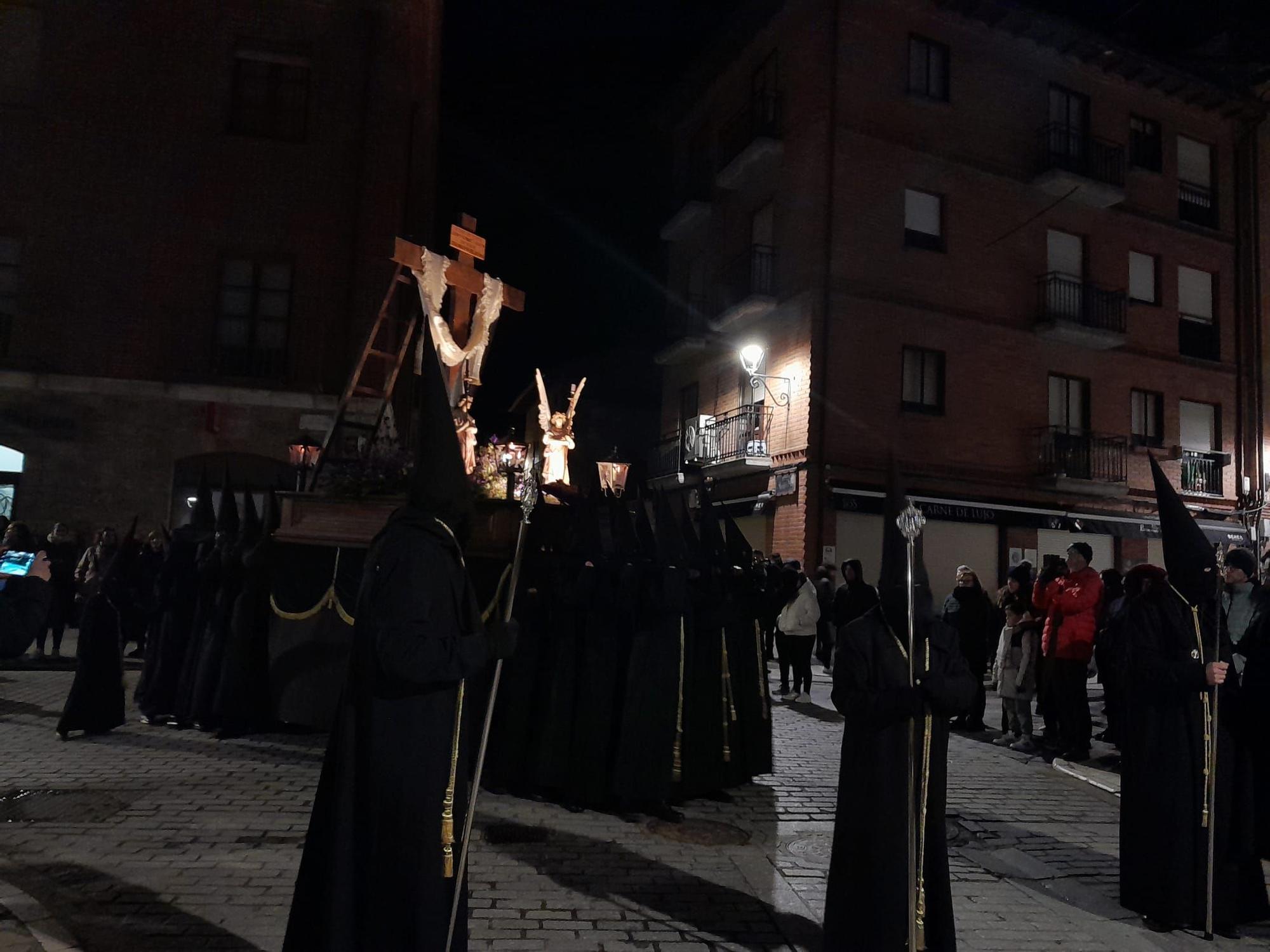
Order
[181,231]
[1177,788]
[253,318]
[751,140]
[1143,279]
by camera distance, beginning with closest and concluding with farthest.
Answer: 1. [1177,788]
2. [181,231]
3. [253,318]
4. [751,140]
5. [1143,279]

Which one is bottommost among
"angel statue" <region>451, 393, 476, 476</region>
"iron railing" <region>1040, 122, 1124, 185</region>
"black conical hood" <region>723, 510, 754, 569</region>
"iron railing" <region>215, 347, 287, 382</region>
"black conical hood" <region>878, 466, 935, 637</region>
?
"black conical hood" <region>878, 466, 935, 637</region>

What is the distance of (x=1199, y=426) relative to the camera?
24531 millimetres

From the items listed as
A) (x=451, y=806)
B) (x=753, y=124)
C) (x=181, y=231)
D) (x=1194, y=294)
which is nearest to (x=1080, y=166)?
(x=1194, y=294)

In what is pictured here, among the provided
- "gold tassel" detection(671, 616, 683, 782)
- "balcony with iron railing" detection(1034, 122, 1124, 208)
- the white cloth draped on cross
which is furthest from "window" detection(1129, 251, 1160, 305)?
"gold tassel" detection(671, 616, 683, 782)

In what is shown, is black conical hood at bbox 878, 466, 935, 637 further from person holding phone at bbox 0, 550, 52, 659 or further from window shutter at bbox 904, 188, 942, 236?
window shutter at bbox 904, 188, 942, 236

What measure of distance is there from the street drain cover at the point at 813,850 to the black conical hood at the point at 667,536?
2.15 meters

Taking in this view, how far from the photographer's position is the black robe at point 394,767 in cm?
355

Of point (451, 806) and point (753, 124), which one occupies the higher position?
point (753, 124)

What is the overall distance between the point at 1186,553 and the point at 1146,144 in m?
23.9

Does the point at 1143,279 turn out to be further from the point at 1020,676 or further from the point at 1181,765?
the point at 1181,765

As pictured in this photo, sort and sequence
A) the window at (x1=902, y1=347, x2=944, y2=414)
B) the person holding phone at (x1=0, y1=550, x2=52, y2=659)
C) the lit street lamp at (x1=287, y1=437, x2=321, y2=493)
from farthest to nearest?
1. the window at (x1=902, y1=347, x2=944, y2=414)
2. the lit street lamp at (x1=287, y1=437, x2=321, y2=493)
3. the person holding phone at (x1=0, y1=550, x2=52, y2=659)

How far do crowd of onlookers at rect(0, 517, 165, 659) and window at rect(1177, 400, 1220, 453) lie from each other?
78.6 ft

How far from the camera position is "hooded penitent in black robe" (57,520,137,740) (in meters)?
8.66

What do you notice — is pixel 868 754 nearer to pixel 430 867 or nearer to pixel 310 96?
pixel 430 867
